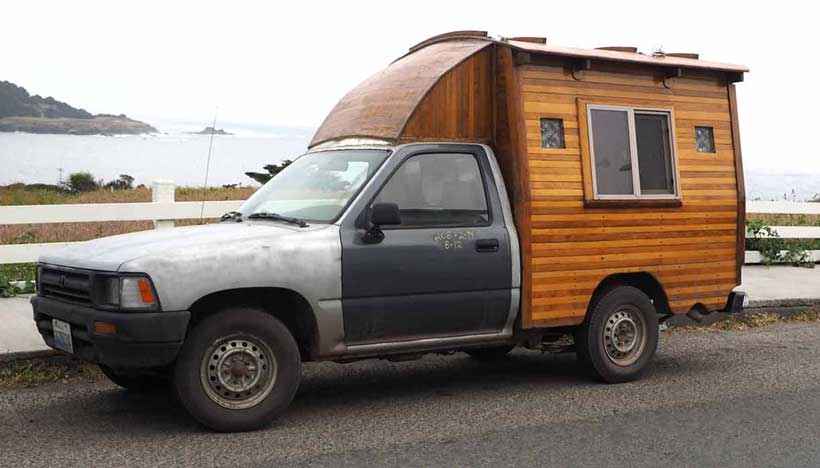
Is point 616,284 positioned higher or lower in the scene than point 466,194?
lower

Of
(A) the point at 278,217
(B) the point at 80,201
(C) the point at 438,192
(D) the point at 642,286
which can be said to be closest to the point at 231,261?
(A) the point at 278,217

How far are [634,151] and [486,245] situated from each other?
1.75 m

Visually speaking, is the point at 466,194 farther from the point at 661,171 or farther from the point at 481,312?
the point at 661,171

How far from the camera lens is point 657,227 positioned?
8.36 m

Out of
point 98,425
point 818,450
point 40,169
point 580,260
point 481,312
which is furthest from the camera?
point 40,169

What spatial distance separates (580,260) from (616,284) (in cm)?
52

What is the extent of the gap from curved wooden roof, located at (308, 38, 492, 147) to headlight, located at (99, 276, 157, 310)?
214 cm

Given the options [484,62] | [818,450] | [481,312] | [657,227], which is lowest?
[818,450]

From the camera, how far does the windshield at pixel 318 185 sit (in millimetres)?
7105

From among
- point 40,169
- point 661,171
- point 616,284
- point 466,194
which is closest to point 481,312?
point 466,194

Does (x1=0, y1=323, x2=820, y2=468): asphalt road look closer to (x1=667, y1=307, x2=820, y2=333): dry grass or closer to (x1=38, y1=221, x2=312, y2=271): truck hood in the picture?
(x1=38, y1=221, x2=312, y2=271): truck hood

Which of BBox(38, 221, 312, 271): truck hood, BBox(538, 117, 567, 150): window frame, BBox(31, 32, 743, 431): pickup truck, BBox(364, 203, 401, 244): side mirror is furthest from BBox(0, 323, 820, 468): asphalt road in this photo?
BBox(538, 117, 567, 150): window frame

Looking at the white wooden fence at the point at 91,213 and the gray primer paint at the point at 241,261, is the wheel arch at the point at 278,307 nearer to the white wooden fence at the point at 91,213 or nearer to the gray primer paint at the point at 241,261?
the gray primer paint at the point at 241,261

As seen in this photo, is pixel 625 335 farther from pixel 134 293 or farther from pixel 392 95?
pixel 134 293
